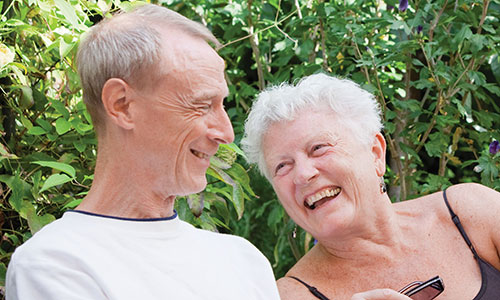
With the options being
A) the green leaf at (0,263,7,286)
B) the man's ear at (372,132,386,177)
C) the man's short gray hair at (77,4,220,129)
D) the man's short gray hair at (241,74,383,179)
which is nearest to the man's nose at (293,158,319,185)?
the man's short gray hair at (241,74,383,179)

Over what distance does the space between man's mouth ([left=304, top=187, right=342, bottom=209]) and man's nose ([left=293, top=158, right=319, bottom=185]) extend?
0.06 metres

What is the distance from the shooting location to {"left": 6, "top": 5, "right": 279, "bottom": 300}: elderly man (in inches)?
55.7

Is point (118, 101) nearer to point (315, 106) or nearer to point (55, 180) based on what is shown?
point (55, 180)

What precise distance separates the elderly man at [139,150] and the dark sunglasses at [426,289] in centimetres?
75

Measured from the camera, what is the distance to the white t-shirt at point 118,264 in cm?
134

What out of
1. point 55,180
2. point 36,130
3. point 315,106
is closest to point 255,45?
point 315,106

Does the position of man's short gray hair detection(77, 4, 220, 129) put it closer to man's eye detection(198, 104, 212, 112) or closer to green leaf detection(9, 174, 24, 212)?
man's eye detection(198, 104, 212, 112)

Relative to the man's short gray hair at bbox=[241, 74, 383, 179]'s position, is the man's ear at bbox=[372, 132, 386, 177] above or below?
below

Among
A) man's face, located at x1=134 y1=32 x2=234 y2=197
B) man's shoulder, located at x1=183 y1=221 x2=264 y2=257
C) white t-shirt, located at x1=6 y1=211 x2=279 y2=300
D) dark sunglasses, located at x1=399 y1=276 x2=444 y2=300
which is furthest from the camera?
dark sunglasses, located at x1=399 y1=276 x2=444 y2=300

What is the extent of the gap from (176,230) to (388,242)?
986mm

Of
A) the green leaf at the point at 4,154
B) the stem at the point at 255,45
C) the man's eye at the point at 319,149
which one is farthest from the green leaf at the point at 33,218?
the stem at the point at 255,45

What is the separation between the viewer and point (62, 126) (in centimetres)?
202

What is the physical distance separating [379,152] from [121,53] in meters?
1.21

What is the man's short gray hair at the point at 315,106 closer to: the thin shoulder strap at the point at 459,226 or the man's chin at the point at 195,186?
the thin shoulder strap at the point at 459,226
